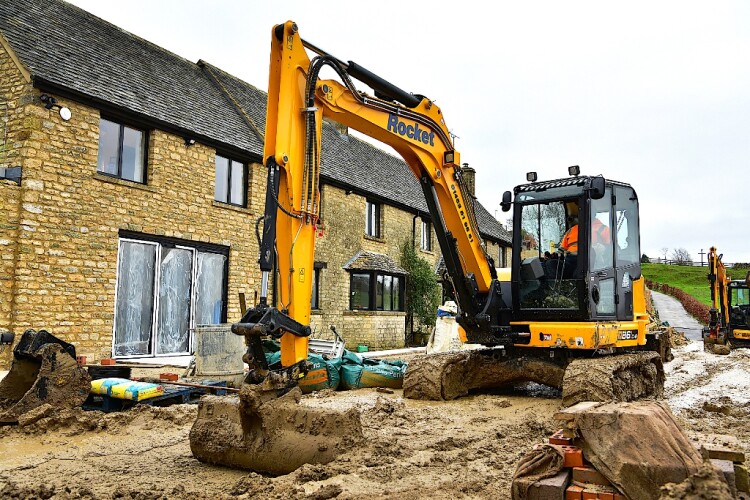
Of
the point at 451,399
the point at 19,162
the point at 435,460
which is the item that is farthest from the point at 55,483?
the point at 19,162

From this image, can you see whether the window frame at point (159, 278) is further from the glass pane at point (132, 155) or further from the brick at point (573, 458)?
the brick at point (573, 458)

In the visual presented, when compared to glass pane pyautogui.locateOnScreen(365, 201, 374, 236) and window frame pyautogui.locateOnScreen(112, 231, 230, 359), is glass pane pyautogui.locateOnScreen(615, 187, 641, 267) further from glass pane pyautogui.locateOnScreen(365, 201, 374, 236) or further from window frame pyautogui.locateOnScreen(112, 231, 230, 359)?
glass pane pyautogui.locateOnScreen(365, 201, 374, 236)

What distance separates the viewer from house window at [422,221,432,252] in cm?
2364

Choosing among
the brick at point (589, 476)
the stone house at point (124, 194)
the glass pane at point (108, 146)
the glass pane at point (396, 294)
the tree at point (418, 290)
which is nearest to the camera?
the brick at point (589, 476)

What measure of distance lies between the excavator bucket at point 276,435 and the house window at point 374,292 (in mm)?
14068

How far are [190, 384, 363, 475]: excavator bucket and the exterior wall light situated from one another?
8.72 metres

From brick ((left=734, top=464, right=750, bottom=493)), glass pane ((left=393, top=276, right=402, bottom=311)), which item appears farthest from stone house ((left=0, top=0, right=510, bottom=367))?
brick ((left=734, top=464, right=750, bottom=493))

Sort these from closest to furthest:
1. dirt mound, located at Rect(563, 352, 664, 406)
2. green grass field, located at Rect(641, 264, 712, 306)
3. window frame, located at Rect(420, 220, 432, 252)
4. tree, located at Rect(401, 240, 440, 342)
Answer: dirt mound, located at Rect(563, 352, 664, 406), tree, located at Rect(401, 240, 440, 342), window frame, located at Rect(420, 220, 432, 252), green grass field, located at Rect(641, 264, 712, 306)

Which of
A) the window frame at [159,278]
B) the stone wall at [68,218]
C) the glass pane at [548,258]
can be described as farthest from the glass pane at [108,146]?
the glass pane at [548,258]

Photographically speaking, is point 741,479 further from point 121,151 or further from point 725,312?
point 725,312

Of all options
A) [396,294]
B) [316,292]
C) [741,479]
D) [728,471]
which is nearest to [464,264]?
[741,479]

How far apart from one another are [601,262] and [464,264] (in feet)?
5.85

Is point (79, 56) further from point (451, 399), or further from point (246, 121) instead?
point (451, 399)

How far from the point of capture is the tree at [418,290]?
21453 mm
